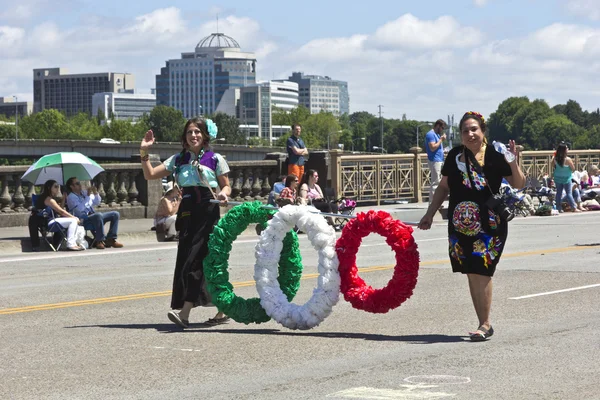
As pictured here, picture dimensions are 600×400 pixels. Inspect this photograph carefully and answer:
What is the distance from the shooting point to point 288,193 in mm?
24078

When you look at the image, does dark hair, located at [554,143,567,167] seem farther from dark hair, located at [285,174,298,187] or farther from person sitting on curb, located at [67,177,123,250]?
person sitting on curb, located at [67,177,123,250]

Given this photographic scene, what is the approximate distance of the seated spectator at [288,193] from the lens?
78.6ft

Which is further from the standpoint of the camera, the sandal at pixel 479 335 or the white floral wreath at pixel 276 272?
the white floral wreath at pixel 276 272

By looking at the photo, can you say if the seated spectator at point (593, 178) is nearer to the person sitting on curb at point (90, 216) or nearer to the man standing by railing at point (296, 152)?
the man standing by railing at point (296, 152)

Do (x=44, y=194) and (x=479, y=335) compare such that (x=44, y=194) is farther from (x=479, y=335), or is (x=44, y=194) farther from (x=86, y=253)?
(x=479, y=335)

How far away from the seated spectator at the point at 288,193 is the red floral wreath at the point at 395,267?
1361cm

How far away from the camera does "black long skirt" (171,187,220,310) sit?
10.5 m

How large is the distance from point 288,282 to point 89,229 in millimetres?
11166

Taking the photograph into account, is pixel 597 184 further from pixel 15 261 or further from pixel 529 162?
pixel 15 261

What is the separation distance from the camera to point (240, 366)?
844 cm

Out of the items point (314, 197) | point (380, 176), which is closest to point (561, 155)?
point (380, 176)

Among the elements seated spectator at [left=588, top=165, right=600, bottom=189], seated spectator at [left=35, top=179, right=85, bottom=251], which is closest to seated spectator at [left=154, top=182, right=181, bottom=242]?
seated spectator at [left=35, top=179, right=85, bottom=251]

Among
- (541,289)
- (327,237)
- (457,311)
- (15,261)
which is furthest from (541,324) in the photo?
(15,261)

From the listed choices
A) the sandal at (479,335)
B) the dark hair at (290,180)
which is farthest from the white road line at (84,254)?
the sandal at (479,335)
